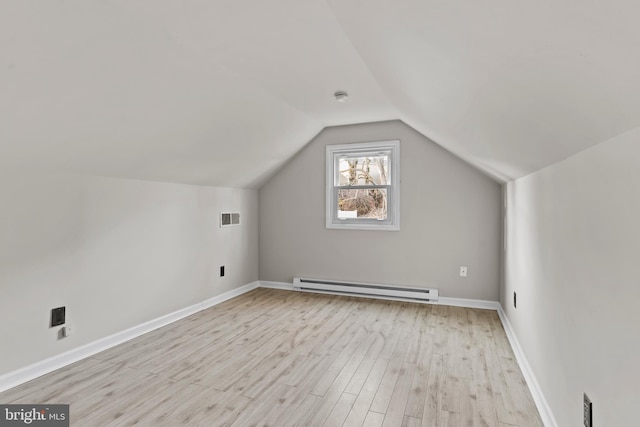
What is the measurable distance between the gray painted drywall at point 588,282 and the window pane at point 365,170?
229cm

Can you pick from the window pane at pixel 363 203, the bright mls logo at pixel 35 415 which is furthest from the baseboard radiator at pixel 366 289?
the bright mls logo at pixel 35 415

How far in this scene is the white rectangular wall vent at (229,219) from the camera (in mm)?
4375

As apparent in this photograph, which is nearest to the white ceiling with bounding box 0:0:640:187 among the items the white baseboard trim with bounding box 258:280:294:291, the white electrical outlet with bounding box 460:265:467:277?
the white electrical outlet with bounding box 460:265:467:277

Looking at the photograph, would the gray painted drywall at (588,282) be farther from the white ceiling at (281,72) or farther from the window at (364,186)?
the window at (364,186)

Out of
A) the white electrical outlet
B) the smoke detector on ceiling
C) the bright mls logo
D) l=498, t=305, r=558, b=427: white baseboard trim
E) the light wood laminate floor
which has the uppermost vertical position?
the smoke detector on ceiling

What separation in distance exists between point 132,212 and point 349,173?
268cm

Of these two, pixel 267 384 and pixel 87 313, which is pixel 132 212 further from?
pixel 267 384

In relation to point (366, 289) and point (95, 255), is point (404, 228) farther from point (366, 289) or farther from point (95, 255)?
point (95, 255)

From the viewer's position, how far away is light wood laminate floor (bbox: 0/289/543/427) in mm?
2010

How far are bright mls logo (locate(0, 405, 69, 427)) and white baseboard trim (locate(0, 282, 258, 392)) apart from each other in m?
0.27

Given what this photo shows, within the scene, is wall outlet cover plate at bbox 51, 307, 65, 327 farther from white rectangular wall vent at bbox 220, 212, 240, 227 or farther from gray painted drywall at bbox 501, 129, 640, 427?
gray painted drywall at bbox 501, 129, 640, 427

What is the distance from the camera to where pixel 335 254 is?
4.65m

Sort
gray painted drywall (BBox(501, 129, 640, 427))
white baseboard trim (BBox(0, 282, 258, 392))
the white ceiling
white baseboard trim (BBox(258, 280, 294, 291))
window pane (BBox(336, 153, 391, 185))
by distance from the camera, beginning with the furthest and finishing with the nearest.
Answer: white baseboard trim (BBox(258, 280, 294, 291)), window pane (BBox(336, 153, 391, 185)), white baseboard trim (BBox(0, 282, 258, 392)), gray painted drywall (BBox(501, 129, 640, 427)), the white ceiling

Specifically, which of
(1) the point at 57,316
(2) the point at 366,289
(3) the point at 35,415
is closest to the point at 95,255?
(1) the point at 57,316
